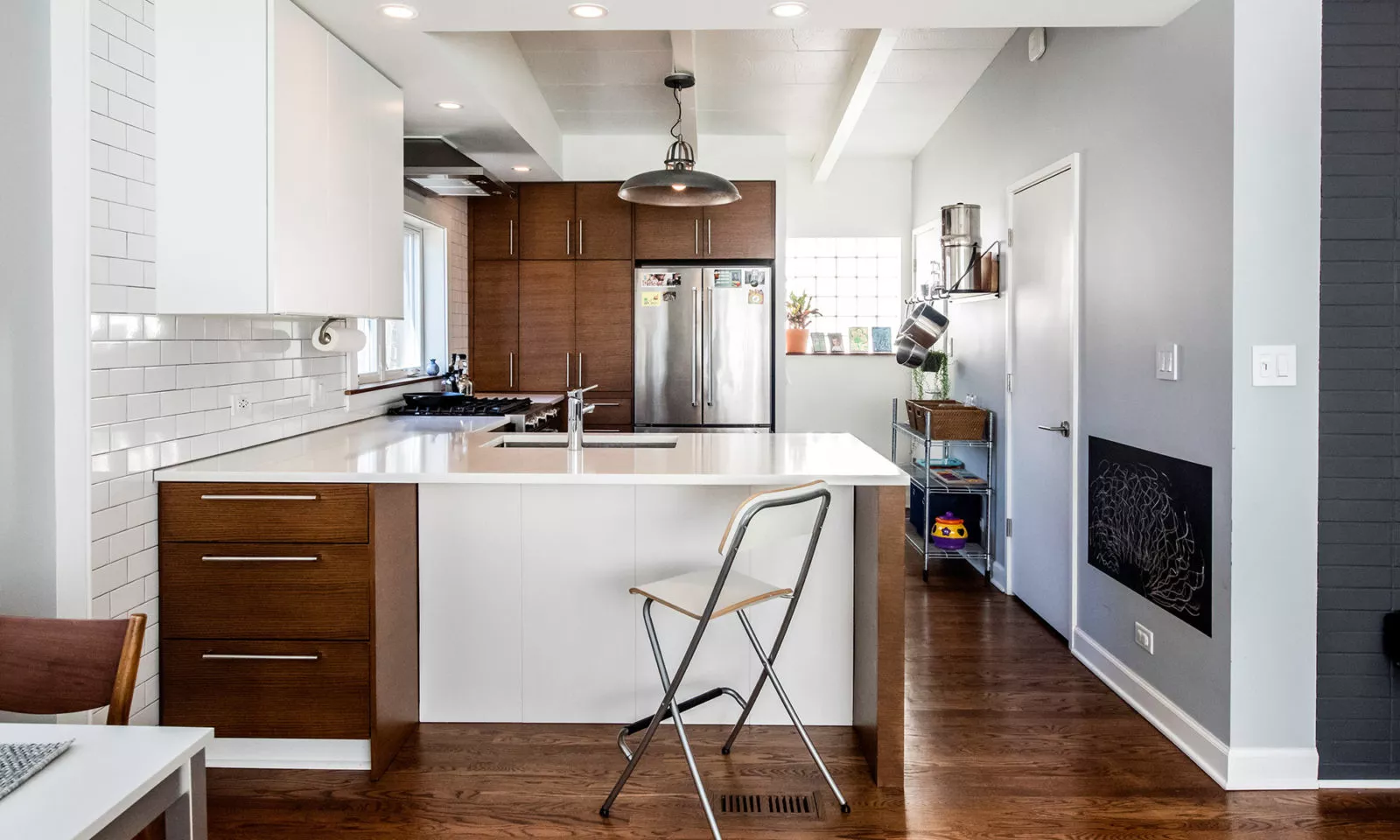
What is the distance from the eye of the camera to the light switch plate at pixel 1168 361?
2912 millimetres

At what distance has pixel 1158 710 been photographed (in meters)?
3.04

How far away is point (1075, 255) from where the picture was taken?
12.4 ft

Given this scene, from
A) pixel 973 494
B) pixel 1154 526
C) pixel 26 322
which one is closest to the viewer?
pixel 26 322

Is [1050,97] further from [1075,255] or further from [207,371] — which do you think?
[207,371]

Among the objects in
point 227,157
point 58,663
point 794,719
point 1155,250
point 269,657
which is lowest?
point 794,719

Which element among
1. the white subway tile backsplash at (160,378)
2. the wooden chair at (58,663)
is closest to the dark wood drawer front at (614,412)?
the white subway tile backsplash at (160,378)

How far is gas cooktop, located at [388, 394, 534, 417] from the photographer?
4.45 meters

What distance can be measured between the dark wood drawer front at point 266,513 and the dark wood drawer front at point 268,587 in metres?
0.03

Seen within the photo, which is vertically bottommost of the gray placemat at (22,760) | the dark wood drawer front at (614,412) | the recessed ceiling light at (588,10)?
the gray placemat at (22,760)

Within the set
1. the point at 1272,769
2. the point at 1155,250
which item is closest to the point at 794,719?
the point at 1272,769

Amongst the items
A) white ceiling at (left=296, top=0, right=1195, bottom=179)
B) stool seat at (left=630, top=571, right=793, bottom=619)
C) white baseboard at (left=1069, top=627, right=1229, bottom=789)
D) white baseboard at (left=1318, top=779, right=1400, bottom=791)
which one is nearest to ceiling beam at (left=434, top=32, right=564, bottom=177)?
white ceiling at (left=296, top=0, right=1195, bottom=179)

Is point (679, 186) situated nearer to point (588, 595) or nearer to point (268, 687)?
point (588, 595)

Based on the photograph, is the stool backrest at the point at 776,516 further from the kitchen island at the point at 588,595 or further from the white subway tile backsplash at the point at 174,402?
the white subway tile backsplash at the point at 174,402

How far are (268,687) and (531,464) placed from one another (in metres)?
0.97
